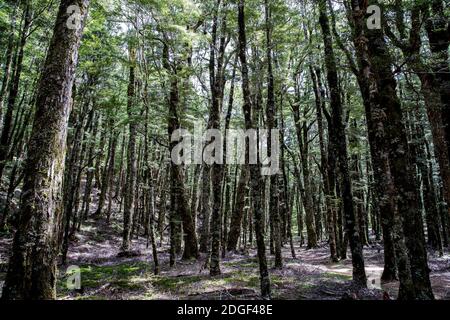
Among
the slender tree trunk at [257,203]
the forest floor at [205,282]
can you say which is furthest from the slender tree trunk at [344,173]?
the slender tree trunk at [257,203]

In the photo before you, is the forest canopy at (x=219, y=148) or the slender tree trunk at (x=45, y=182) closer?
the slender tree trunk at (x=45, y=182)

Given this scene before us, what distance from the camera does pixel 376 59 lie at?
28.3ft

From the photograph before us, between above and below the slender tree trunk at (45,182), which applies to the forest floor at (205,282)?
below

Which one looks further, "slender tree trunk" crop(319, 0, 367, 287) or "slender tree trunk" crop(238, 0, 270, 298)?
"slender tree trunk" crop(319, 0, 367, 287)

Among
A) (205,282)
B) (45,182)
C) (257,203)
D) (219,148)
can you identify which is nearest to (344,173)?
(257,203)

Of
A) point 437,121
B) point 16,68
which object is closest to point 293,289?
point 437,121

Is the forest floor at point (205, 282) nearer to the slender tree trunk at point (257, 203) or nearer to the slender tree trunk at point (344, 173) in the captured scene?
the slender tree trunk at point (257, 203)

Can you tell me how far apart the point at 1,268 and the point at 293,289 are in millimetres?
11313

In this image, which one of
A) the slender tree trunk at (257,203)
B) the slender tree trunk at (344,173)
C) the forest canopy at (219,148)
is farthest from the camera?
the slender tree trunk at (344,173)

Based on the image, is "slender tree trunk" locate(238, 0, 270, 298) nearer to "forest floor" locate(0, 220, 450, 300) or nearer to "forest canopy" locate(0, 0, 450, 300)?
"forest canopy" locate(0, 0, 450, 300)

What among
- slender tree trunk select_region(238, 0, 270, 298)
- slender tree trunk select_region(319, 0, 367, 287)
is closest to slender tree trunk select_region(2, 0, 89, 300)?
slender tree trunk select_region(238, 0, 270, 298)

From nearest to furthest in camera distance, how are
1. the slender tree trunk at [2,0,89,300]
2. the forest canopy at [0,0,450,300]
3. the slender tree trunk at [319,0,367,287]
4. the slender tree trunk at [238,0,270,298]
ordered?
the slender tree trunk at [2,0,89,300] → the forest canopy at [0,0,450,300] → the slender tree trunk at [238,0,270,298] → the slender tree trunk at [319,0,367,287]

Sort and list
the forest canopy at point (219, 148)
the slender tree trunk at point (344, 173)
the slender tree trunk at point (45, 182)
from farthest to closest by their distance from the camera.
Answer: the slender tree trunk at point (344, 173)
the forest canopy at point (219, 148)
the slender tree trunk at point (45, 182)

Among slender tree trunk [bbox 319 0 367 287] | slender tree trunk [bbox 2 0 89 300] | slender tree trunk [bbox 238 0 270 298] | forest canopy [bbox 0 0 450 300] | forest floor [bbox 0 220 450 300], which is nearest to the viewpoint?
slender tree trunk [bbox 2 0 89 300]
